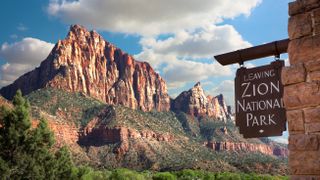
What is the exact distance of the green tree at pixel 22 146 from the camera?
99.0 feet

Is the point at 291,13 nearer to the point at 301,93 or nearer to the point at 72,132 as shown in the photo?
the point at 301,93

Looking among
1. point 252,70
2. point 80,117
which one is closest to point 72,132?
point 80,117

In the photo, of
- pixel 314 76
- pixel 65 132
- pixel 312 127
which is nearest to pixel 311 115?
pixel 312 127

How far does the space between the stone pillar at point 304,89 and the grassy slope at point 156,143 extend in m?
98.4

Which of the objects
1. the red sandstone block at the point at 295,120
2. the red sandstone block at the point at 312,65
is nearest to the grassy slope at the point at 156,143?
the red sandstone block at the point at 295,120

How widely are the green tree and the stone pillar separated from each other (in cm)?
2812

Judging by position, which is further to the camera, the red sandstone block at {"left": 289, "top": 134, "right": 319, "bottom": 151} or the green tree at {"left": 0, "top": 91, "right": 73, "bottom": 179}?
the green tree at {"left": 0, "top": 91, "right": 73, "bottom": 179}

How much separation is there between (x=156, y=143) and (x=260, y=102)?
433 feet

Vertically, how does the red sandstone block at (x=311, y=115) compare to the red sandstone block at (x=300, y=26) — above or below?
below

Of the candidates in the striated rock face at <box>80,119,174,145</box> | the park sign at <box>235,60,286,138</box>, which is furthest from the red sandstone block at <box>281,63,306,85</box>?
the striated rock face at <box>80,119,174,145</box>

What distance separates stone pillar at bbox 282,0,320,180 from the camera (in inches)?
137

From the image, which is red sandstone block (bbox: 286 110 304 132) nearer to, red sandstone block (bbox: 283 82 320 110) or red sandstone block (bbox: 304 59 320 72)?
red sandstone block (bbox: 283 82 320 110)

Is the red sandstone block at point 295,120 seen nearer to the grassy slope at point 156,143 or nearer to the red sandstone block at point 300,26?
the red sandstone block at point 300,26

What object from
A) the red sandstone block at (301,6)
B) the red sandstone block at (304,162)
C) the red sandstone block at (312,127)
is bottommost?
the red sandstone block at (304,162)
